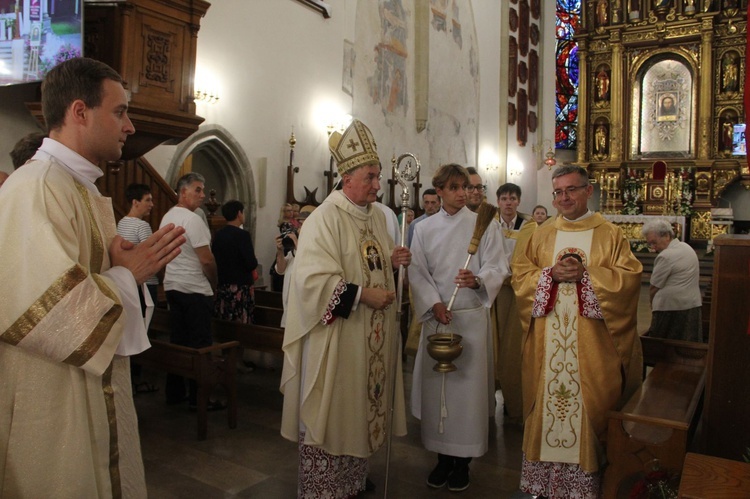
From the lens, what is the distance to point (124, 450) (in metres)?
1.97

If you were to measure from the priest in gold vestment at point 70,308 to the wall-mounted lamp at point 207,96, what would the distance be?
6193 mm

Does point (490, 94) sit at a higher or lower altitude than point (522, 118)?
higher

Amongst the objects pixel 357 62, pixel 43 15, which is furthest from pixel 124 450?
pixel 357 62

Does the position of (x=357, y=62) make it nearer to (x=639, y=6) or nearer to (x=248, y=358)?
(x=248, y=358)

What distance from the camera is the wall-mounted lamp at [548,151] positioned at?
18391mm

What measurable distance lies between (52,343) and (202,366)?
9.61ft

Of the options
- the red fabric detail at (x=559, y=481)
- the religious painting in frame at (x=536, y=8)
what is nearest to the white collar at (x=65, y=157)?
the red fabric detail at (x=559, y=481)

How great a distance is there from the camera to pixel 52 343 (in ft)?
5.52

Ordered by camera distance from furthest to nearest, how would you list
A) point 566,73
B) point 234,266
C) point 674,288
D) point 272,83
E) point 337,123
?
point 566,73 → point 337,123 → point 272,83 → point 674,288 → point 234,266

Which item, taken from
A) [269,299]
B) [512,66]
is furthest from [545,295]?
[512,66]

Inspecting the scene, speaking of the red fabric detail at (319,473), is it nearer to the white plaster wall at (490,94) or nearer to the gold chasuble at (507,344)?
the gold chasuble at (507,344)

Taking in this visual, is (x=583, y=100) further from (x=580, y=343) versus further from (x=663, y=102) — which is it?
(x=580, y=343)

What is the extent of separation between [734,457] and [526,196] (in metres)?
15.5

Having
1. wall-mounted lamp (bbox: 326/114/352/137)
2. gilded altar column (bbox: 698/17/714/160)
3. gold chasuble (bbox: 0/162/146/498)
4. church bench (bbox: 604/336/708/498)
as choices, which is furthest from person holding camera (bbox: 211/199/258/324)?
gilded altar column (bbox: 698/17/714/160)
